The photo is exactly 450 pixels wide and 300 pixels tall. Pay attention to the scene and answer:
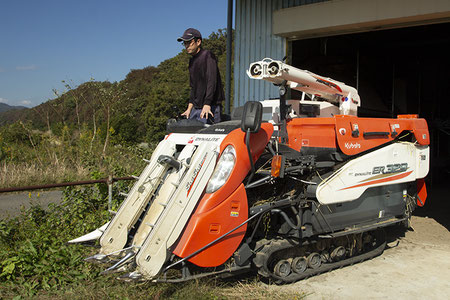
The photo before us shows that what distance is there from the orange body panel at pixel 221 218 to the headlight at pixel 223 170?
4 centimetres

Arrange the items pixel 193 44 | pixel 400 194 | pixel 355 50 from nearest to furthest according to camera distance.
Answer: pixel 193 44, pixel 400 194, pixel 355 50

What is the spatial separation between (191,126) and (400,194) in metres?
3.37

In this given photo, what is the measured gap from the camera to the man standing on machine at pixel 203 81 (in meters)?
5.71

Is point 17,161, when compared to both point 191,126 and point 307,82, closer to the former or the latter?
point 191,126

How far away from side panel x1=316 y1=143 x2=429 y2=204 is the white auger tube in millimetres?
1240

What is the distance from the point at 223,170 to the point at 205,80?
1777 millimetres

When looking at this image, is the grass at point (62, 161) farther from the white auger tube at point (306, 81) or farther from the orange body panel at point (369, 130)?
the orange body panel at point (369, 130)

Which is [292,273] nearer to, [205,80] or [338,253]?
[338,253]

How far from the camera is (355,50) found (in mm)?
14312

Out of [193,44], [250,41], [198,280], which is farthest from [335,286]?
[250,41]

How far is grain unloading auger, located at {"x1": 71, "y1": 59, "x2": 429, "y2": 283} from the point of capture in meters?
4.35

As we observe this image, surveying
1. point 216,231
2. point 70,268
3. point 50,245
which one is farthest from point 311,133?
point 50,245

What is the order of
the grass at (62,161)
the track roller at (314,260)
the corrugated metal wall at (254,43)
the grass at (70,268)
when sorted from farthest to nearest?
the corrugated metal wall at (254,43) < the grass at (62,161) < the track roller at (314,260) < the grass at (70,268)

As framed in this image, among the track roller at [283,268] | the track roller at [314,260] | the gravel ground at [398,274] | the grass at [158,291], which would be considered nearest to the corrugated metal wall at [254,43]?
the gravel ground at [398,274]
